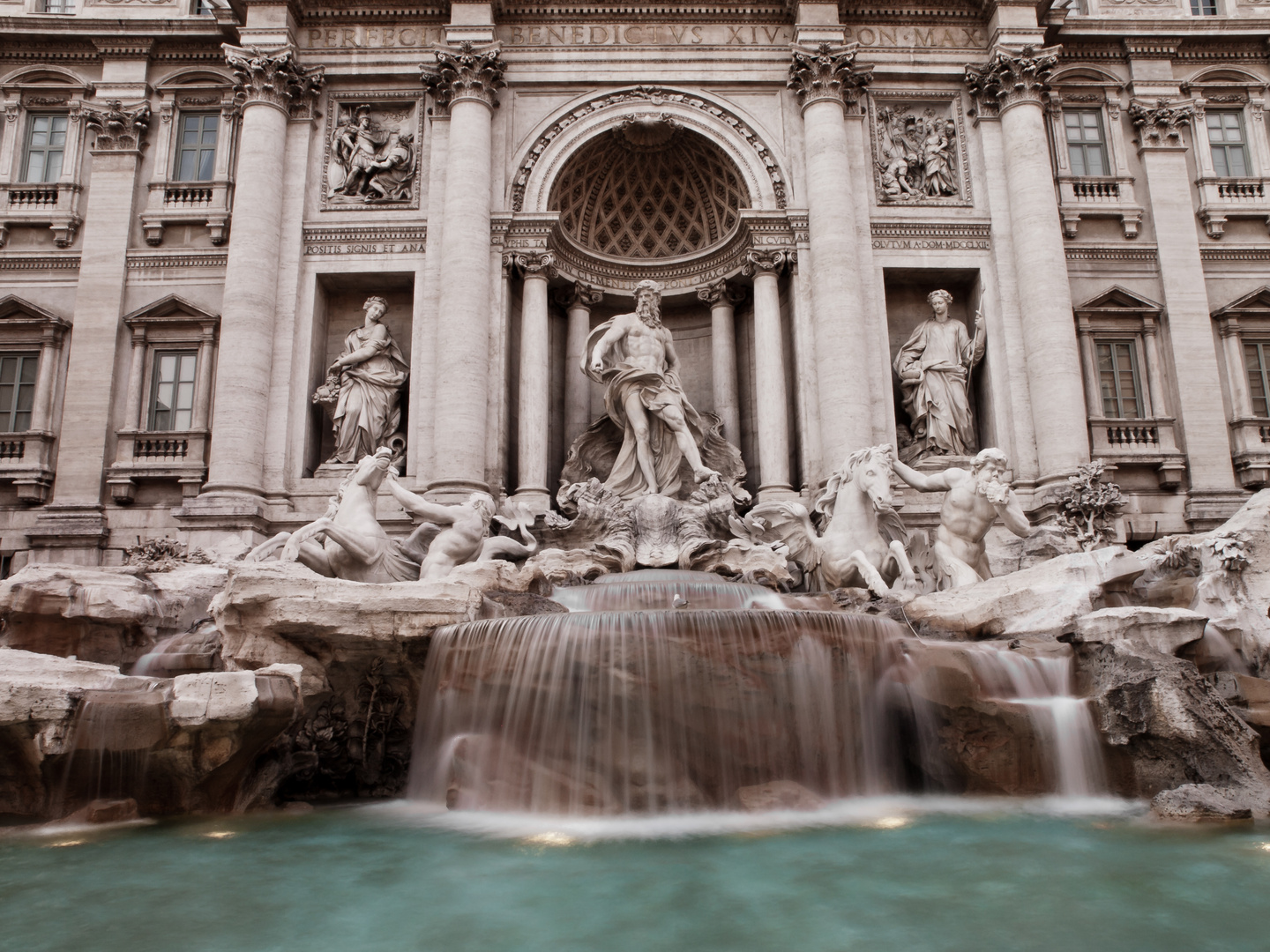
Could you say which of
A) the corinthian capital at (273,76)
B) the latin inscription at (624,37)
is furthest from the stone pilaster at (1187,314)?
the corinthian capital at (273,76)

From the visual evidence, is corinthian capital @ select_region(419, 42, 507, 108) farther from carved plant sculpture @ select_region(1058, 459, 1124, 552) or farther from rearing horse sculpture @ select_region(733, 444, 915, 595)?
carved plant sculpture @ select_region(1058, 459, 1124, 552)

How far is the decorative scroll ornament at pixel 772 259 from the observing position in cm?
1697

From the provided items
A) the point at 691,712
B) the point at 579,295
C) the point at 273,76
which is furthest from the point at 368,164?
the point at 691,712

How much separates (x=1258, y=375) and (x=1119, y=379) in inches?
116

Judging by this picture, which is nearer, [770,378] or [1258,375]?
[770,378]

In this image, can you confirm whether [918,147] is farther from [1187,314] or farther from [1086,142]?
[1187,314]

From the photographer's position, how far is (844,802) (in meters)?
7.70

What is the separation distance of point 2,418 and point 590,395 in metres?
11.6

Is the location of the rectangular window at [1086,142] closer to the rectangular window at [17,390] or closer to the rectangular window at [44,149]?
the rectangular window at [44,149]

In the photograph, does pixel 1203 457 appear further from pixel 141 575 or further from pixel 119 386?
pixel 119 386

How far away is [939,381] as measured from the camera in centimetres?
1675

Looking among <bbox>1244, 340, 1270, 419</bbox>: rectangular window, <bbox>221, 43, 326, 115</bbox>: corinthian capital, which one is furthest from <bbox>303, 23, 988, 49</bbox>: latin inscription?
<bbox>1244, 340, 1270, 419</bbox>: rectangular window

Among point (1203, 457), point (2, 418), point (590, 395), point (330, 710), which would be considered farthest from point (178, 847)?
point (1203, 457)

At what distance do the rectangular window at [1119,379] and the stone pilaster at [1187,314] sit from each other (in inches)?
28.2
